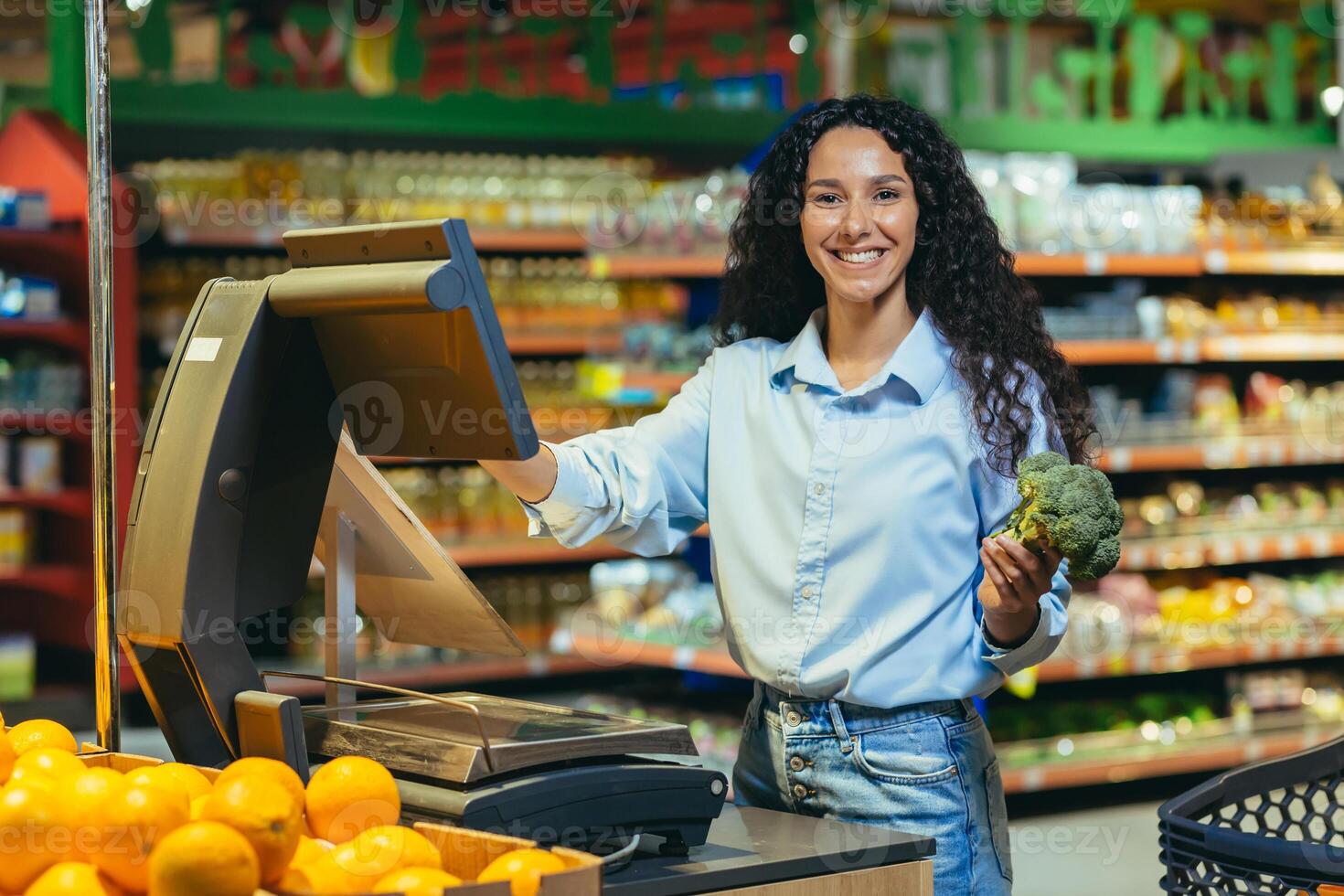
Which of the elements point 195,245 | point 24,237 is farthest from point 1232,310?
point 24,237

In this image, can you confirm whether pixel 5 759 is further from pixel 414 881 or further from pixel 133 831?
pixel 414 881

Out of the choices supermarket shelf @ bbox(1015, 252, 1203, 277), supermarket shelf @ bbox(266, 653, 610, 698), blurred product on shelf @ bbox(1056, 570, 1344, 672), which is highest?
supermarket shelf @ bbox(1015, 252, 1203, 277)

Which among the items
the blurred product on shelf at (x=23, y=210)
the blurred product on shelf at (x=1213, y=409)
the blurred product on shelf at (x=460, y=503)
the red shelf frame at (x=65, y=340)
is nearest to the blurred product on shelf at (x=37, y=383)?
the red shelf frame at (x=65, y=340)

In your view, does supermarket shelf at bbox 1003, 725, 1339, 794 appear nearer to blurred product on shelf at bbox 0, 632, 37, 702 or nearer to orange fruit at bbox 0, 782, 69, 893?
blurred product on shelf at bbox 0, 632, 37, 702

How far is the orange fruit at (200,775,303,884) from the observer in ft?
4.27

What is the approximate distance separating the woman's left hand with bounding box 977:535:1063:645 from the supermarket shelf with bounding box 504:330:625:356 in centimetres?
487

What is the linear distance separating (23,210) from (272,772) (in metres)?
5.30

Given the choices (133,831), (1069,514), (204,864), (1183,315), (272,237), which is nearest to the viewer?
(204,864)

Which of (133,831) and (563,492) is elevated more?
(563,492)

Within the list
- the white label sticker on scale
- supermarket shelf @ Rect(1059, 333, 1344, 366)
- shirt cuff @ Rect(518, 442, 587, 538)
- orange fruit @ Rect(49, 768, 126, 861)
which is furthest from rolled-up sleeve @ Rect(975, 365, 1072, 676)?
supermarket shelf @ Rect(1059, 333, 1344, 366)

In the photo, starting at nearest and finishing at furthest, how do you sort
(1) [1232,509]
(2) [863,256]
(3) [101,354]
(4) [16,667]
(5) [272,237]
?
(3) [101,354]
(2) [863,256]
(1) [1232,509]
(4) [16,667]
(5) [272,237]

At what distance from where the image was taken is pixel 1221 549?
19.1ft

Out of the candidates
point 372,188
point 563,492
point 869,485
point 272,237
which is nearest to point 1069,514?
point 869,485

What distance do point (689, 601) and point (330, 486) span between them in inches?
132
